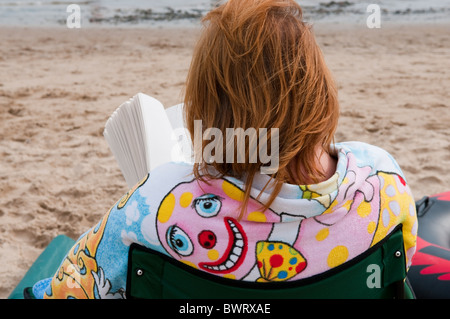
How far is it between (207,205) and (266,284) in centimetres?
19

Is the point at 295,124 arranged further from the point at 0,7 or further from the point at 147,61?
the point at 0,7

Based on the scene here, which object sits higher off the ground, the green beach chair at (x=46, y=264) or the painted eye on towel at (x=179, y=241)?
the painted eye on towel at (x=179, y=241)

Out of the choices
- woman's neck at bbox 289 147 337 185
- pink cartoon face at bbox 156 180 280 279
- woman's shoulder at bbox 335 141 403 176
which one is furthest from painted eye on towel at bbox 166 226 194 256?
woman's shoulder at bbox 335 141 403 176

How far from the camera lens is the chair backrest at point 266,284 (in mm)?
918

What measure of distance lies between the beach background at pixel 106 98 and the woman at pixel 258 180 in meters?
0.14

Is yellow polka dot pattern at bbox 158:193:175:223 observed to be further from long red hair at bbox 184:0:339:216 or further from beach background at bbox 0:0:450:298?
beach background at bbox 0:0:450:298

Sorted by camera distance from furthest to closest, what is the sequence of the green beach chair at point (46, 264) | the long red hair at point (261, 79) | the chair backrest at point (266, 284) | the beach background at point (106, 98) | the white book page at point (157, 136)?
the beach background at point (106, 98) < the green beach chair at point (46, 264) < the white book page at point (157, 136) < the chair backrest at point (266, 284) < the long red hair at point (261, 79)

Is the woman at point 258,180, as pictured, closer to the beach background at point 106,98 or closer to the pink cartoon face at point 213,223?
the pink cartoon face at point 213,223

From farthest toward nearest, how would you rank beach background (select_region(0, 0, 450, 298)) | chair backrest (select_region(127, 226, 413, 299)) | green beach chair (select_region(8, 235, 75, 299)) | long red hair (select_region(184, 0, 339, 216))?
beach background (select_region(0, 0, 450, 298))
green beach chair (select_region(8, 235, 75, 299))
chair backrest (select_region(127, 226, 413, 299))
long red hair (select_region(184, 0, 339, 216))

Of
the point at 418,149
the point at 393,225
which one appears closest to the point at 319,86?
the point at 393,225

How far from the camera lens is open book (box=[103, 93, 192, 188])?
4.37ft

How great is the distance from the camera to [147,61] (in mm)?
5434

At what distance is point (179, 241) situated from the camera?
0.88 meters

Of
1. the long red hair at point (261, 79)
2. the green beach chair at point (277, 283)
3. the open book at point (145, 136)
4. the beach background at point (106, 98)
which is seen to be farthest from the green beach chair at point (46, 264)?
the long red hair at point (261, 79)
